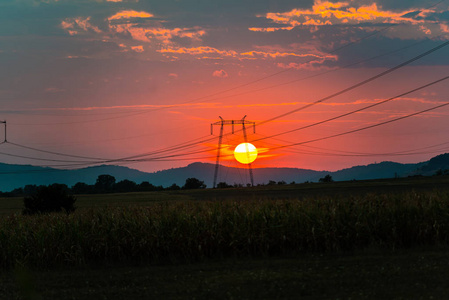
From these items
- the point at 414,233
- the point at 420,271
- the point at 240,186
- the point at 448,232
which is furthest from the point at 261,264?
the point at 240,186

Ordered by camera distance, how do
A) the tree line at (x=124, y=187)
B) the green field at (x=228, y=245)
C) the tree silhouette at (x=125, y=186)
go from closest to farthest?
the green field at (x=228, y=245) < the tree line at (x=124, y=187) < the tree silhouette at (x=125, y=186)

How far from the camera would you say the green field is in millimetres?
17234

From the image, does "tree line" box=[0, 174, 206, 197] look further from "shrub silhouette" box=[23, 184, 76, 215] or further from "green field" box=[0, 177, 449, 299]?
"green field" box=[0, 177, 449, 299]

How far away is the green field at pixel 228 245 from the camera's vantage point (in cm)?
1723

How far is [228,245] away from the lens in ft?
71.2

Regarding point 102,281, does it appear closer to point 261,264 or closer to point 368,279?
point 261,264

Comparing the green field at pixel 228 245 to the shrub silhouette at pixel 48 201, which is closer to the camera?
the green field at pixel 228 245

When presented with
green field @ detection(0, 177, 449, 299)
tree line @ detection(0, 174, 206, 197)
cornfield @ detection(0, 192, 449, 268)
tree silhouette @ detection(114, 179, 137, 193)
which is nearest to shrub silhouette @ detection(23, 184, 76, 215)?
green field @ detection(0, 177, 449, 299)

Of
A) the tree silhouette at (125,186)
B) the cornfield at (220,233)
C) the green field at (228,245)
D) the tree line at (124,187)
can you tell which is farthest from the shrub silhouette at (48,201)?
the tree silhouette at (125,186)

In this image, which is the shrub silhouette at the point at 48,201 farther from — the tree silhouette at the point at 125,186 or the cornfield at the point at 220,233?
the tree silhouette at the point at 125,186

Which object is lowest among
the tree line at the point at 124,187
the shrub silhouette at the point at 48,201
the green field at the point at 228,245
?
the green field at the point at 228,245

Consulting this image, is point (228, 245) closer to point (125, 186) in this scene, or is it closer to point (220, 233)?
point (220, 233)

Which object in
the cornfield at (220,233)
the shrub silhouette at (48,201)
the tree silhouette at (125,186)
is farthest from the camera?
the tree silhouette at (125,186)

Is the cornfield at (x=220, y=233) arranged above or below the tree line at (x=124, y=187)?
below
